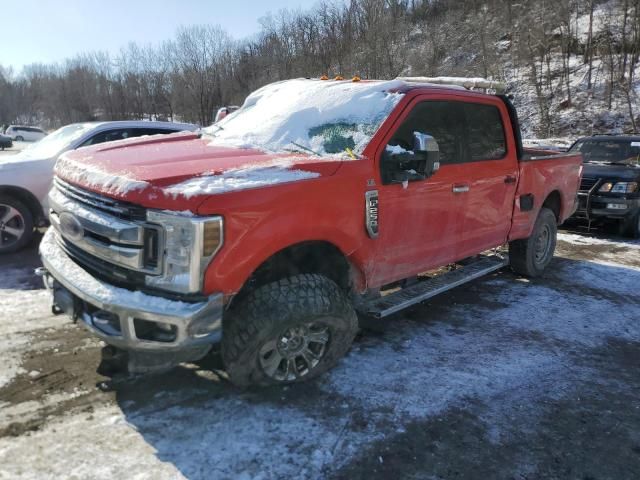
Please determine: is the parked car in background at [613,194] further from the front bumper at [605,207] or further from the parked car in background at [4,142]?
the parked car in background at [4,142]

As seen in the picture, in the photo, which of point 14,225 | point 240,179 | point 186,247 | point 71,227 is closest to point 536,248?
point 240,179

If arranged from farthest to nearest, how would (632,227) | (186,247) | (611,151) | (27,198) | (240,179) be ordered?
(611,151) < (632,227) < (27,198) < (240,179) < (186,247)

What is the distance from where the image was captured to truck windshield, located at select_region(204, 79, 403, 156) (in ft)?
12.1

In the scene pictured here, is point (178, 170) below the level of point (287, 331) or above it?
above

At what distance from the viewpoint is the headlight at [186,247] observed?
103 inches

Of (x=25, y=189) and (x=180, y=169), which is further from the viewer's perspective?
(x=25, y=189)

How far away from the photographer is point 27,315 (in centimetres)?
440

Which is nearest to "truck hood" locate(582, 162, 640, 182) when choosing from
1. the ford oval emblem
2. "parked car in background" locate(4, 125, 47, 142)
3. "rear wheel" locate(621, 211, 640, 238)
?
"rear wheel" locate(621, 211, 640, 238)

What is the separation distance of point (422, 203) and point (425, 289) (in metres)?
0.87

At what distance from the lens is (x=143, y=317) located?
2.64m

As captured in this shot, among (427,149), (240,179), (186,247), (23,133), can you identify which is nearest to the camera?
(186,247)

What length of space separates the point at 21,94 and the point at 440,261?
103m

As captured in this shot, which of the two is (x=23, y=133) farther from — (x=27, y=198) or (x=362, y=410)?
(x=362, y=410)

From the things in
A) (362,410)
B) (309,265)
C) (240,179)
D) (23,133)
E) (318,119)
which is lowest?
(362,410)
